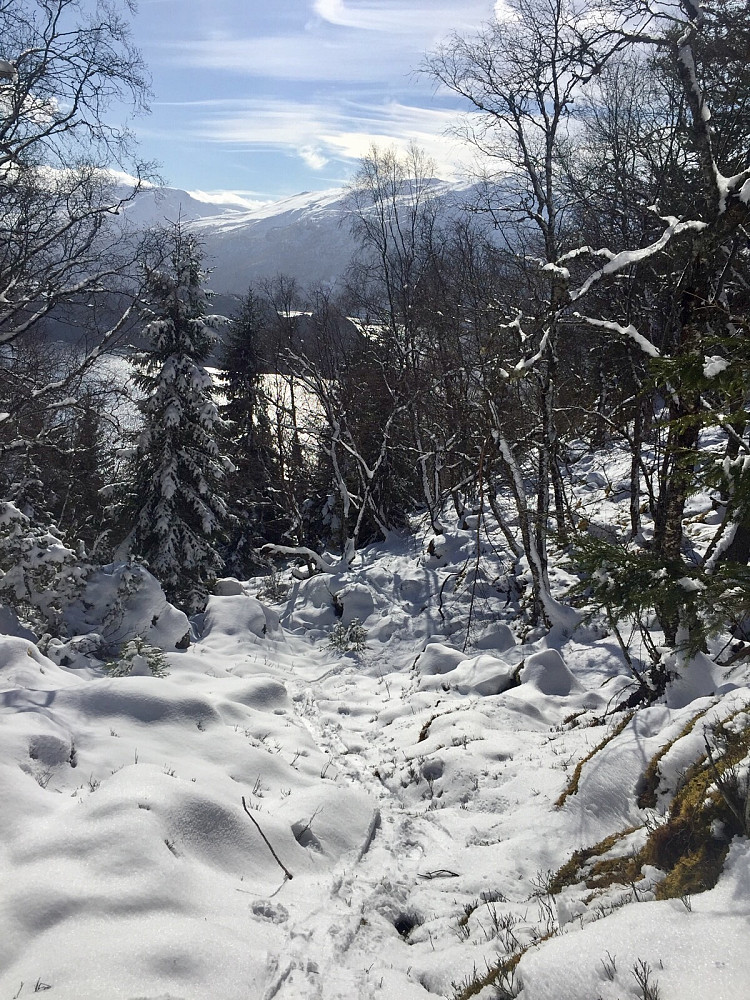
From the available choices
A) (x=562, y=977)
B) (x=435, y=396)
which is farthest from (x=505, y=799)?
(x=435, y=396)

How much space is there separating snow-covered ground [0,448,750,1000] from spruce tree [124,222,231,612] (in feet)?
22.4

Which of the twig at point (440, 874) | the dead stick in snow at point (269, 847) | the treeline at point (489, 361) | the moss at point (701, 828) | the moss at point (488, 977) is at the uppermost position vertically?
the treeline at point (489, 361)

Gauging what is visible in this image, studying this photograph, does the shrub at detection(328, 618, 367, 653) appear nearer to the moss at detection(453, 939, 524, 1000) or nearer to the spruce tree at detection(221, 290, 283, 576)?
the moss at detection(453, 939, 524, 1000)

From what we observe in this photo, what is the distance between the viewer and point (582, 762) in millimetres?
5035

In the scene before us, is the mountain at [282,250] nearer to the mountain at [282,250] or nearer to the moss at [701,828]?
the mountain at [282,250]

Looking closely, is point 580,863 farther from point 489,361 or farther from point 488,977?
point 489,361

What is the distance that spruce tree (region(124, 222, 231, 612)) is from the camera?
14914 millimetres

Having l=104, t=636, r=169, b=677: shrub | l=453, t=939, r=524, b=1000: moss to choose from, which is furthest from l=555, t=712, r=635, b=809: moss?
l=104, t=636, r=169, b=677: shrub

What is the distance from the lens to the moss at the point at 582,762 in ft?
15.7

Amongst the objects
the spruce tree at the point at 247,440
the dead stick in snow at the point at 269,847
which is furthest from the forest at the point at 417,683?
the spruce tree at the point at 247,440

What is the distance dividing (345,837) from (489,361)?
1068cm

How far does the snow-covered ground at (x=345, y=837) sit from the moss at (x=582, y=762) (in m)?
0.03

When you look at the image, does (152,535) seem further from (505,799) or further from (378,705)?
(505,799)

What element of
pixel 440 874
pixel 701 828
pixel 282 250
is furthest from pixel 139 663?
pixel 282 250
